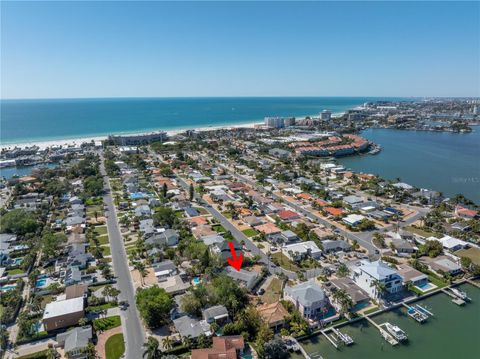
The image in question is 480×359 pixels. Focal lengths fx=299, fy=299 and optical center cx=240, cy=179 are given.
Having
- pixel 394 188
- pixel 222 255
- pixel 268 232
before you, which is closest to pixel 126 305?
pixel 222 255

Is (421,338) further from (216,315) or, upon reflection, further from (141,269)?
(141,269)

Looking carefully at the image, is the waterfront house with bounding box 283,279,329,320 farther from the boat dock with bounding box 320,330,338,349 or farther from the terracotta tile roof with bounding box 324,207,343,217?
the terracotta tile roof with bounding box 324,207,343,217

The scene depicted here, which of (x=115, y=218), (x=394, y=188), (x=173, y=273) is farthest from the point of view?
(x=394, y=188)

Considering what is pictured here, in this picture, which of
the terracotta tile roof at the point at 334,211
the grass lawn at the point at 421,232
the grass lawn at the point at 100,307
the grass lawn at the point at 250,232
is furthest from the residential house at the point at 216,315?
the grass lawn at the point at 421,232

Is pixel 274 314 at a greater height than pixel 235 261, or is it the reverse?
pixel 274 314

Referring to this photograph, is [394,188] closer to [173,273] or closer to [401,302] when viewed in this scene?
[401,302]

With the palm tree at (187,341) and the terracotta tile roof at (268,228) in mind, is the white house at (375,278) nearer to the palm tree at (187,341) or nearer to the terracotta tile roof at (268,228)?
the terracotta tile roof at (268,228)

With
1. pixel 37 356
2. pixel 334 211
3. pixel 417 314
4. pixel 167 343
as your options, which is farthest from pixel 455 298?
pixel 37 356
